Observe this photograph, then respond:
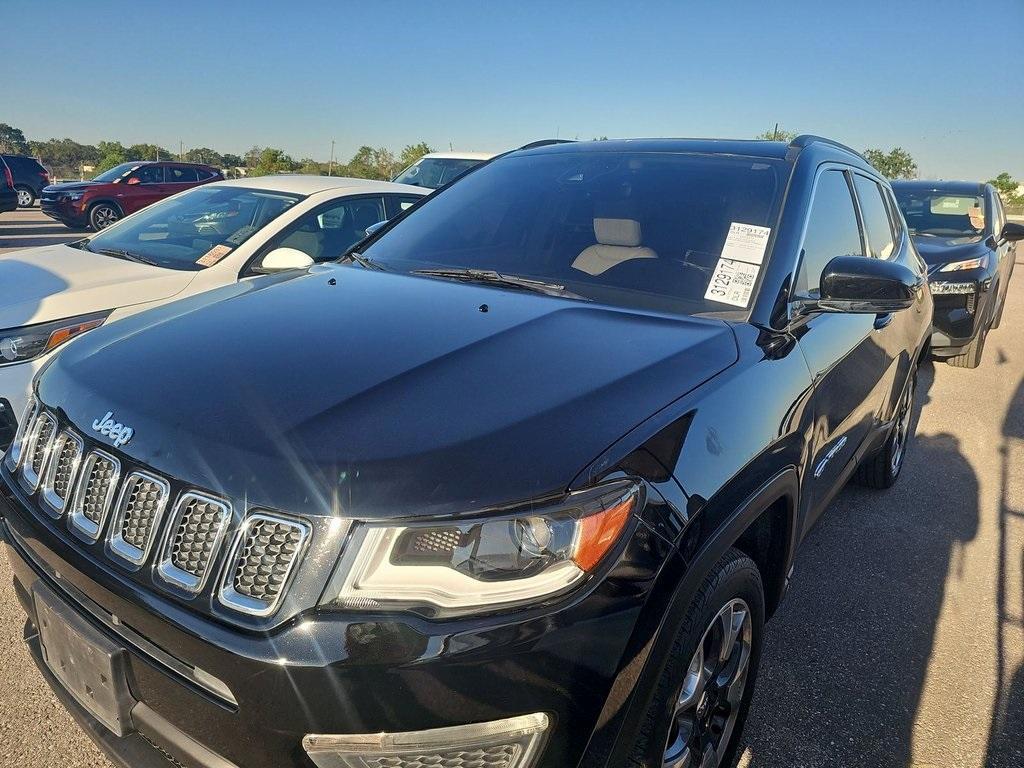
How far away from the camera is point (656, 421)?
1.59 m

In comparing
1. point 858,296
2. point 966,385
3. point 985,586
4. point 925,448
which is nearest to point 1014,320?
point 966,385

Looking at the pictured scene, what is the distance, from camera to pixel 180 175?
706 inches

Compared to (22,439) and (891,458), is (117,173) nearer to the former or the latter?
(22,439)

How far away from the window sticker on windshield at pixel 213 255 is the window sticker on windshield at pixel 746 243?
3156mm

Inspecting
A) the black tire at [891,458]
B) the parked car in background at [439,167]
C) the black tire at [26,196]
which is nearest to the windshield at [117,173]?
the black tire at [26,196]

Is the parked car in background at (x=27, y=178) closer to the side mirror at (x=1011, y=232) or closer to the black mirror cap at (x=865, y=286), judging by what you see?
the side mirror at (x=1011, y=232)

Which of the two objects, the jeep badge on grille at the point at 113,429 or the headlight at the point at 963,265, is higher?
the headlight at the point at 963,265

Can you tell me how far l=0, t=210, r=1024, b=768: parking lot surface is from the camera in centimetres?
226

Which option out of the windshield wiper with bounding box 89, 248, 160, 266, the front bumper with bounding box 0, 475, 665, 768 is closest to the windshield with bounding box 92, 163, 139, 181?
the windshield wiper with bounding box 89, 248, 160, 266

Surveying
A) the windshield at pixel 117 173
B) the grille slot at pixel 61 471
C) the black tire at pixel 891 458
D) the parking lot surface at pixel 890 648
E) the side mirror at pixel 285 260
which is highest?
the windshield at pixel 117 173

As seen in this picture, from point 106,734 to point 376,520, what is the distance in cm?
91

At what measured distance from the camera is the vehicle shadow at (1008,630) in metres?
2.33

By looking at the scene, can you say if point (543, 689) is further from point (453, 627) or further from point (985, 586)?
point (985, 586)

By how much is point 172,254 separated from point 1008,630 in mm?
4736
